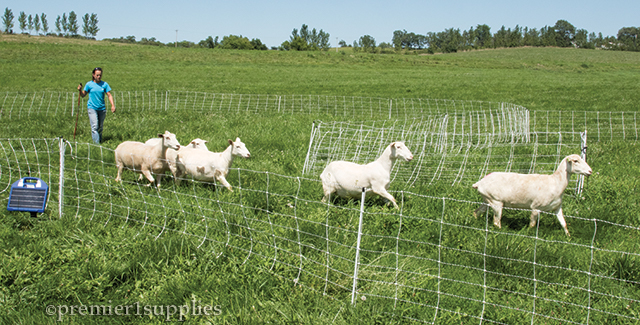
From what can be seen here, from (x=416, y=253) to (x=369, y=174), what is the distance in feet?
5.95

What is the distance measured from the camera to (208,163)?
7.69 meters

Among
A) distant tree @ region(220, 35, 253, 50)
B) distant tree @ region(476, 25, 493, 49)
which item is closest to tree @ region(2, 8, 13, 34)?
distant tree @ region(220, 35, 253, 50)

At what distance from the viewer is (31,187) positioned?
600 cm

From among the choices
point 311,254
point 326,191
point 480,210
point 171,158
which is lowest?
point 311,254

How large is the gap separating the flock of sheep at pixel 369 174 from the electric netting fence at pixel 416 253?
318 mm

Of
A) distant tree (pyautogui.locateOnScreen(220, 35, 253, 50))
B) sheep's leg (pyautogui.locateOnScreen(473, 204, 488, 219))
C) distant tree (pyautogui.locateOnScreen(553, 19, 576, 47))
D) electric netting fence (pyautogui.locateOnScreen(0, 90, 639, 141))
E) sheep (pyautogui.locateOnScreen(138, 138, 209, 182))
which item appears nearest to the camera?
sheep's leg (pyautogui.locateOnScreen(473, 204, 488, 219))

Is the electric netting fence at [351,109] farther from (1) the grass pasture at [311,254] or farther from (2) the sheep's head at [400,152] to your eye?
(2) the sheep's head at [400,152]

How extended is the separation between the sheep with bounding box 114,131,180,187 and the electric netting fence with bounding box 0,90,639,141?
27.1 ft

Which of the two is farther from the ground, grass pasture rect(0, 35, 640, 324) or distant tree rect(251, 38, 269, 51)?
distant tree rect(251, 38, 269, 51)

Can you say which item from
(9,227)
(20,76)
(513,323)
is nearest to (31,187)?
(9,227)

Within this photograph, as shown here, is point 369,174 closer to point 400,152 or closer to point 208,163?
point 400,152

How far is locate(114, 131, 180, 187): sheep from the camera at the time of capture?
776cm

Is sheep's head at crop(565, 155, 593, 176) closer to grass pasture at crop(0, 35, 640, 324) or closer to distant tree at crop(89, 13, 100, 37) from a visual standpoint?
grass pasture at crop(0, 35, 640, 324)

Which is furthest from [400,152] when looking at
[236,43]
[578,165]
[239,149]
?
[236,43]
